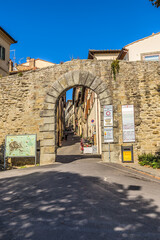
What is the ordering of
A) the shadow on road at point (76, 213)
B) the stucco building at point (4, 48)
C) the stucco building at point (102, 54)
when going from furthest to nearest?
1. the stucco building at point (102, 54)
2. the stucco building at point (4, 48)
3. the shadow on road at point (76, 213)

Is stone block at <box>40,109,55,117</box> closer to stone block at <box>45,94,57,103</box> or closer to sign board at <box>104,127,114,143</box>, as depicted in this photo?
stone block at <box>45,94,57,103</box>

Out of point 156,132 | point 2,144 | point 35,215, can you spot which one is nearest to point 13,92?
point 2,144

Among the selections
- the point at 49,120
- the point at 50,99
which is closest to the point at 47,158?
the point at 49,120

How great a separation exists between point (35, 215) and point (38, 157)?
6094 millimetres

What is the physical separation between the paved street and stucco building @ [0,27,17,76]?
1560cm

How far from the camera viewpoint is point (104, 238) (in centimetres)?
201

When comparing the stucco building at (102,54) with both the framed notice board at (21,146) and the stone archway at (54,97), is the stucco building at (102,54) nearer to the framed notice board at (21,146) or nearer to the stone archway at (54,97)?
the stone archway at (54,97)

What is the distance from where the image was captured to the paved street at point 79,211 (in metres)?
2.12

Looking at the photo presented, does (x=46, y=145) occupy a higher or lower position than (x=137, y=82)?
lower

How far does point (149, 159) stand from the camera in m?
7.59

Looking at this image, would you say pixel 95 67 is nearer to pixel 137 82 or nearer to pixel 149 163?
pixel 137 82

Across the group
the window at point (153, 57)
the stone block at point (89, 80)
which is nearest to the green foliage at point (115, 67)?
the stone block at point (89, 80)

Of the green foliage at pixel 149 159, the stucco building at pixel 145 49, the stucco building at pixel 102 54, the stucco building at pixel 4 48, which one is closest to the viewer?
the green foliage at pixel 149 159

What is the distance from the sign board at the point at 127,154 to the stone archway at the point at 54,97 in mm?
2213
